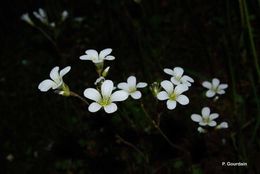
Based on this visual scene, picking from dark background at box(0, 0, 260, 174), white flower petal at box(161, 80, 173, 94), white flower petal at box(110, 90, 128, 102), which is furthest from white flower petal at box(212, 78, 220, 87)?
white flower petal at box(110, 90, 128, 102)

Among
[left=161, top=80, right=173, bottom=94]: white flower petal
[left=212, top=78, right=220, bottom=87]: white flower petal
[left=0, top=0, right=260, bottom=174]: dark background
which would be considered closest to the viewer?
[left=161, top=80, right=173, bottom=94]: white flower petal

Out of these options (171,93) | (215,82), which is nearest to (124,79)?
(171,93)

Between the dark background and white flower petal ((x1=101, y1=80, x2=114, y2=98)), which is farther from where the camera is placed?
the dark background

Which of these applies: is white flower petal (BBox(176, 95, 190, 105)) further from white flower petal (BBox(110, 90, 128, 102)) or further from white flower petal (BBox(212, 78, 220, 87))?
white flower petal (BBox(212, 78, 220, 87))

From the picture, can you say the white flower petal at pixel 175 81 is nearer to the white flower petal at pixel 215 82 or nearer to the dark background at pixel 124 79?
the dark background at pixel 124 79

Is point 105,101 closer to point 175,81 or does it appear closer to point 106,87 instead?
point 106,87

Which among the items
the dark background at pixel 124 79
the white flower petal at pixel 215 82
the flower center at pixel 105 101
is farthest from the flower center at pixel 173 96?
the white flower petal at pixel 215 82

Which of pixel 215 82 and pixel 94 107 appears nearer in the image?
pixel 94 107
